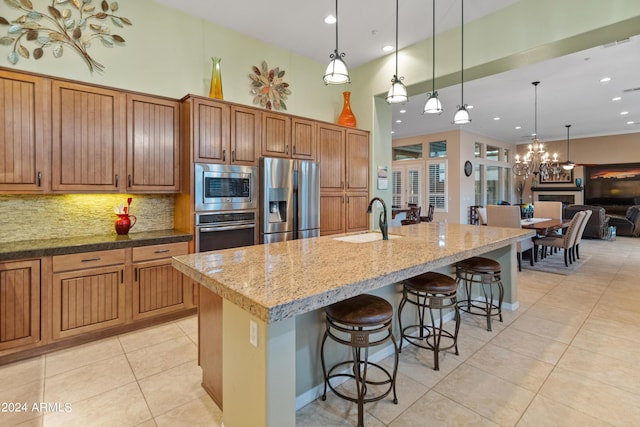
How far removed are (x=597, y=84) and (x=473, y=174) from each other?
4.29 m

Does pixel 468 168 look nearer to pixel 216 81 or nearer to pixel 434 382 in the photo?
pixel 216 81

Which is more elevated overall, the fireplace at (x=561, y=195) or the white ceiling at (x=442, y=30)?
the white ceiling at (x=442, y=30)

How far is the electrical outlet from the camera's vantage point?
1.30 metres

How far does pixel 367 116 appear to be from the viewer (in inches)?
188

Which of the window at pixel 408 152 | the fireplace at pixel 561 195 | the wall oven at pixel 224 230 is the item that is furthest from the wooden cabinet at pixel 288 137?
the fireplace at pixel 561 195

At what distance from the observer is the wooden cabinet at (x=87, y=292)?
2535mm

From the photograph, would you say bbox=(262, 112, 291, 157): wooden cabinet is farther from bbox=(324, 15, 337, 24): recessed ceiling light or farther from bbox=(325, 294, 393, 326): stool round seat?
bbox=(325, 294, 393, 326): stool round seat

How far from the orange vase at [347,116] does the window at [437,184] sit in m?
5.78

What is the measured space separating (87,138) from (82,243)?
946 mm

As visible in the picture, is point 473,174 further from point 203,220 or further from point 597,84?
point 203,220

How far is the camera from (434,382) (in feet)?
7.02

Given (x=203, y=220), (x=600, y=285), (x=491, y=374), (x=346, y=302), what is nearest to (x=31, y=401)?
(x=203, y=220)

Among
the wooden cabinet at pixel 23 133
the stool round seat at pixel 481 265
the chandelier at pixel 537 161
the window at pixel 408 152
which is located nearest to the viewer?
the wooden cabinet at pixel 23 133

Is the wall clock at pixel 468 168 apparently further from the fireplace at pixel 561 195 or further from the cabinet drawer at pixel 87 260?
the cabinet drawer at pixel 87 260
